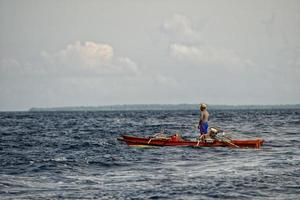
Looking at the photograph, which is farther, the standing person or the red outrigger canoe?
the red outrigger canoe

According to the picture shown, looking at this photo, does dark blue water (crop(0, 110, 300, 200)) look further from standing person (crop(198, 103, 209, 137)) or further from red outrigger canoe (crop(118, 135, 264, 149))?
standing person (crop(198, 103, 209, 137))

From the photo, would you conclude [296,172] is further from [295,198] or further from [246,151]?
[246,151]

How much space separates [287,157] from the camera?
30.0 metres

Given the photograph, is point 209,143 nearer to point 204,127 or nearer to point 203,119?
point 204,127

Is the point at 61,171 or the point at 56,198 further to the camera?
the point at 61,171

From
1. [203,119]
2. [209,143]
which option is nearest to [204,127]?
[203,119]

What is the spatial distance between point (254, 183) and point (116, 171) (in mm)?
7478

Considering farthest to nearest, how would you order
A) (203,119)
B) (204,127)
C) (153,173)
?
(204,127) < (203,119) < (153,173)

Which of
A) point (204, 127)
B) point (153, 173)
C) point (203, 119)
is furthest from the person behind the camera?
point (204, 127)

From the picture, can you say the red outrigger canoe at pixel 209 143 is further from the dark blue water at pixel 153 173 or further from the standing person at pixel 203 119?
the standing person at pixel 203 119

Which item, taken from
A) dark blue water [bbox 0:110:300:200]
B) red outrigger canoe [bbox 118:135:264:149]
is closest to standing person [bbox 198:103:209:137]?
red outrigger canoe [bbox 118:135:264:149]

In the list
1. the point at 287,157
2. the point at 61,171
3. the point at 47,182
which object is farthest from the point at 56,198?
the point at 287,157

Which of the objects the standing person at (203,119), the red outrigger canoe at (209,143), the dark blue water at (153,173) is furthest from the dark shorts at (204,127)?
the dark blue water at (153,173)

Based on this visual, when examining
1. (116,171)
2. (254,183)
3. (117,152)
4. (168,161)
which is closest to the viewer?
(254,183)
